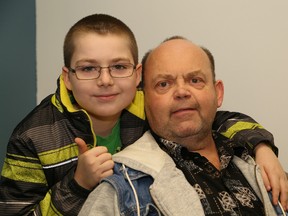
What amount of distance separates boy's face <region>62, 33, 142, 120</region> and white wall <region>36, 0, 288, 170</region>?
390 mm

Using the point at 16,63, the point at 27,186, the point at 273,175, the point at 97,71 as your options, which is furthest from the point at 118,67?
the point at 16,63

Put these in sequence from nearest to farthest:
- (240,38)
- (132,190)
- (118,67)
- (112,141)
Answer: (132,190) < (118,67) < (112,141) < (240,38)

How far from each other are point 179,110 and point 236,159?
0.26 metres

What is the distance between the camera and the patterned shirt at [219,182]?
3.43 ft

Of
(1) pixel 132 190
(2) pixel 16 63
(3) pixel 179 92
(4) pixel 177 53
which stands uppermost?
(4) pixel 177 53

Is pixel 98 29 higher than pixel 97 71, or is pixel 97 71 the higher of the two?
pixel 98 29

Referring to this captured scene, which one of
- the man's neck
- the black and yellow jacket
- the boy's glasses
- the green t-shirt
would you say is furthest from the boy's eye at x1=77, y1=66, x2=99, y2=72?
the man's neck

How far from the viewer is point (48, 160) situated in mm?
1181

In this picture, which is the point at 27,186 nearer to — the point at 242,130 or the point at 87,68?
the point at 87,68

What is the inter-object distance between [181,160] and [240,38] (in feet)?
2.01

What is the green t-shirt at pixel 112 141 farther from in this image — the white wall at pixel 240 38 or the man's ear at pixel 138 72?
the white wall at pixel 240 38

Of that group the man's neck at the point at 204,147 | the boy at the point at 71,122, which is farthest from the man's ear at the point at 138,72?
the man's neck at the point at 204,147

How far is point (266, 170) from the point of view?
1174 mm

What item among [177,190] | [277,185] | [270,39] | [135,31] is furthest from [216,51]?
[177,190]
